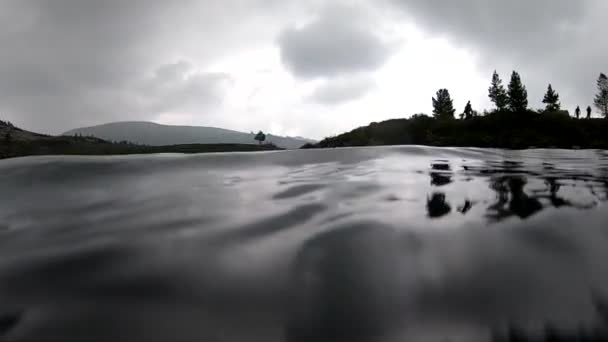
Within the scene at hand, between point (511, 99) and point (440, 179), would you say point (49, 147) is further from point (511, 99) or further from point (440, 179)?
point (511, 99)

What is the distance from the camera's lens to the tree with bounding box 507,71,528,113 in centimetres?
5297

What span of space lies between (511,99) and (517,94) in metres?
1.19

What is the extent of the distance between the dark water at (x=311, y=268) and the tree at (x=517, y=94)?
207ft

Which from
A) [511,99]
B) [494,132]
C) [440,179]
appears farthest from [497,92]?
[440,179]

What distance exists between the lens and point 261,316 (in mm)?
1117

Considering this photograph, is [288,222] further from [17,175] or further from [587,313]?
[17,175]

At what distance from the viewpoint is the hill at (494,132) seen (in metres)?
36.1

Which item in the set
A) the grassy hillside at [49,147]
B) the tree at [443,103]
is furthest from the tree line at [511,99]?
the grassy hillside at [49,147]

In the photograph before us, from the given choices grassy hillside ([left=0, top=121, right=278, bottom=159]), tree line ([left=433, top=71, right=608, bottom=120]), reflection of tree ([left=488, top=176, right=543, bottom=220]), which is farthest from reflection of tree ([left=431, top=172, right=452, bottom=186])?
tree line ([left=433, top=71, right=608, bottom=120])

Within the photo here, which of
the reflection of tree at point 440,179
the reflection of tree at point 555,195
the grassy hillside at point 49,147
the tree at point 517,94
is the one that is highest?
the tree at point 517,94

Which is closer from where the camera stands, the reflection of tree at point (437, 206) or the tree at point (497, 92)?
the reflection of tree at point (437, 206)

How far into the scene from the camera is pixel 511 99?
53.9 m

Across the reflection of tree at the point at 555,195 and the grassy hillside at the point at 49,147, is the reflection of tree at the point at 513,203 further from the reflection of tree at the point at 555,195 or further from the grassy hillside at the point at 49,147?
the grassy hillside at the point at 49,147

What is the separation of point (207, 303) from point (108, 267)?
2.49ft
